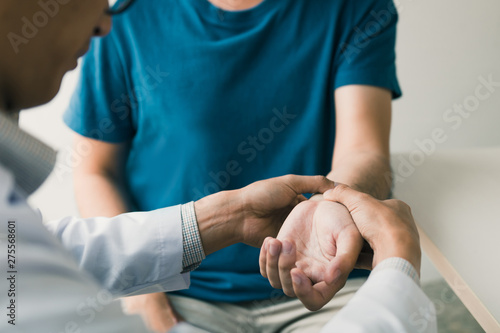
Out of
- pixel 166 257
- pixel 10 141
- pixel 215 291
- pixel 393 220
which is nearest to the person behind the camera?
pixel 10 141

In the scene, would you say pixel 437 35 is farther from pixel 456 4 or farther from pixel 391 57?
pixel 391 57

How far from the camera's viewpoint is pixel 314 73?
3.39ft

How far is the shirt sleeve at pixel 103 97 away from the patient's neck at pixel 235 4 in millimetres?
228

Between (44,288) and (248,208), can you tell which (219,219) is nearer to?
(248,208)

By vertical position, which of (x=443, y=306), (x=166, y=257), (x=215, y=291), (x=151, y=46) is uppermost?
(x=151, y=46)

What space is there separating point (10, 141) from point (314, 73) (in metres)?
0.66

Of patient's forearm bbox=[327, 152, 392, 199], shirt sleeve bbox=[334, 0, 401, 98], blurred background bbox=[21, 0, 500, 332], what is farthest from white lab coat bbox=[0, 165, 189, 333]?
blurred background bbox=[21, 0, 500, 332]

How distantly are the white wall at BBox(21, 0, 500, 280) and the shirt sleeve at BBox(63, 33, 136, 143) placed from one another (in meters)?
0.66

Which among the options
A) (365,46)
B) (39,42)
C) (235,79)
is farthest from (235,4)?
(39,42)

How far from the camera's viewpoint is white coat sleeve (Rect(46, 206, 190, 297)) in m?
0.80

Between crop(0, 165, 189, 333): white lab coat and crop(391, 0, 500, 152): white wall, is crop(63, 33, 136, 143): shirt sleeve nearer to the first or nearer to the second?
crop(0, 165, 189, 333): white lab coat

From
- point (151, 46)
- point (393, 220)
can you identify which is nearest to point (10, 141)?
point (393, 220)

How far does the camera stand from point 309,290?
2.19ft

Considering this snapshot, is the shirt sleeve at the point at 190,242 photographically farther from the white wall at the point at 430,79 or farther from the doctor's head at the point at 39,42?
the white wall at the point at 430,79
